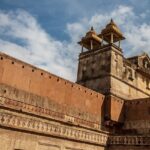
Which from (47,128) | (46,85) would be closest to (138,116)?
(46,85)

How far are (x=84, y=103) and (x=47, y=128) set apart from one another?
29.8 ft

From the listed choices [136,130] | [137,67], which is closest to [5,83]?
[136,130]

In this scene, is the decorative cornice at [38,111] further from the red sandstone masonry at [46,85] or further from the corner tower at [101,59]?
the corner tower at [101,59]

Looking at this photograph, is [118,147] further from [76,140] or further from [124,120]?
[124,120]

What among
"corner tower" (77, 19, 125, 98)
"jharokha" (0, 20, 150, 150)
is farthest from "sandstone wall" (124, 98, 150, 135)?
"corner tower" (77, 19, 125, 98)

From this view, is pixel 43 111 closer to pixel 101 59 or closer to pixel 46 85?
pixel 46 85

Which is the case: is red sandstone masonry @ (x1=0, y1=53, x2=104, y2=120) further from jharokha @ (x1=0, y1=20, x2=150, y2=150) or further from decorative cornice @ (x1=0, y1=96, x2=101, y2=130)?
decorative cornice @ (x1=0, y1=96, x2=101, y2=130)

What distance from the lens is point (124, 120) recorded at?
1041 inches

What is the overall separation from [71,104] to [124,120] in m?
6.81

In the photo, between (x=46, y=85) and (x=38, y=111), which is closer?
(x=38, y=111)

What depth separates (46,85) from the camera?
20875 millimetres

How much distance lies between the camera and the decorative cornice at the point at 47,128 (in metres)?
13.4

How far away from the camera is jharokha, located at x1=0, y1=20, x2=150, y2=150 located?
1466 cm

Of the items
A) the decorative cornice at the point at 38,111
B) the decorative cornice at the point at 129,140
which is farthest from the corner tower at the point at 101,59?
the decorative cornice at the point at 129,140
